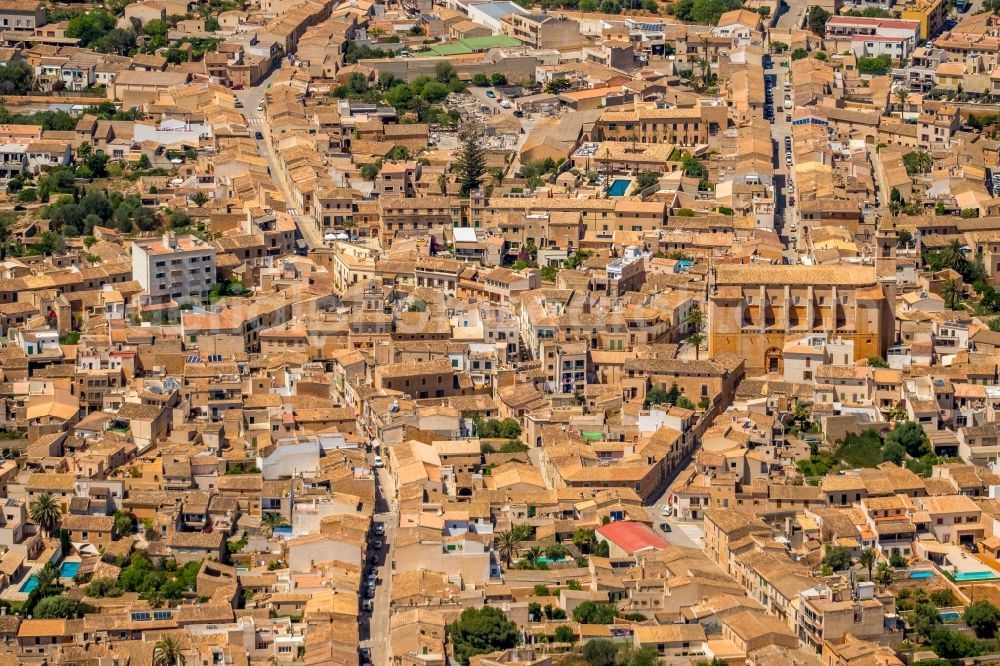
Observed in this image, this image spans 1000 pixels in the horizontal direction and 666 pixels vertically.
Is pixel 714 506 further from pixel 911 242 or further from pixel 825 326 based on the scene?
pixel 911 242

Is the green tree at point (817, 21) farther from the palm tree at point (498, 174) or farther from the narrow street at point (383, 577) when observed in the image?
the narrow street at point (383, 577)

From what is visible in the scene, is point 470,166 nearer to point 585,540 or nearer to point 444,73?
point 444,73

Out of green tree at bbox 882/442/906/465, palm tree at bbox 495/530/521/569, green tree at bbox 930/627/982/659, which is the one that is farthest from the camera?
green tree at bbox 882/442/906/465

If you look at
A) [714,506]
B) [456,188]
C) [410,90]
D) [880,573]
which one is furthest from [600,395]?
[410,90]

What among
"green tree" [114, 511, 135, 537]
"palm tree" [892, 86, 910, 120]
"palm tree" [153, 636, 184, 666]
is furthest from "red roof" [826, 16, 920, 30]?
"palm tree" [153, 636, 184, 666]

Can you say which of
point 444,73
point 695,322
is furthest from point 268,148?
point 695,322

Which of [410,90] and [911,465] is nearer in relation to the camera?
[911,465]

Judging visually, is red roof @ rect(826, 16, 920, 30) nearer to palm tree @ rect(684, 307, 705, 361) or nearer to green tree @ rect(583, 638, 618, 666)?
palm tree @ rect(684, 307, 705, 361)
